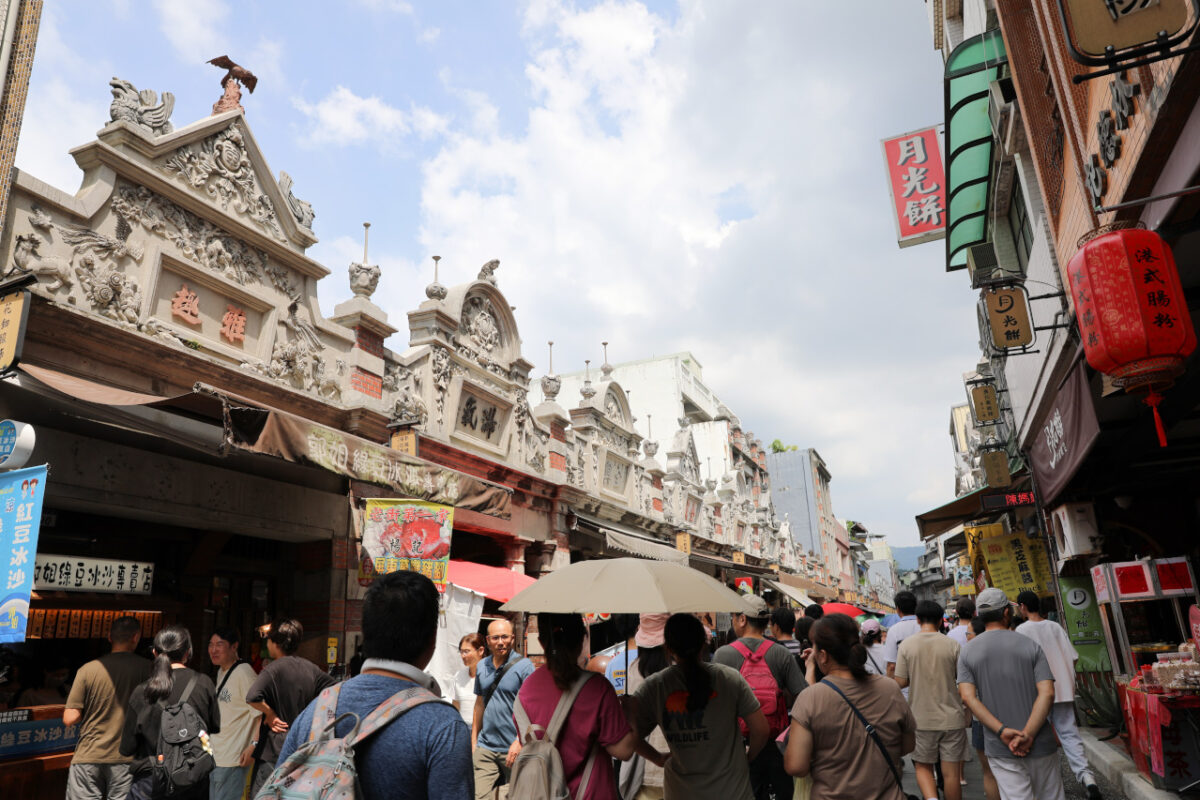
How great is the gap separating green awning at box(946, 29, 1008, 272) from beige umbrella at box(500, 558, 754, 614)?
7645mm

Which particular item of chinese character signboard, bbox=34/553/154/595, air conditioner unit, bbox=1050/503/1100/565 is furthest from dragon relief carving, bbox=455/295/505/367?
air conditioner unit, bbox=1050/503/1100/565

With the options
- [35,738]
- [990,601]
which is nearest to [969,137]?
[990,601]

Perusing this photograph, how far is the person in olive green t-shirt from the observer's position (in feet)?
17.5

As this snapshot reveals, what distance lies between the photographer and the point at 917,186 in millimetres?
13117

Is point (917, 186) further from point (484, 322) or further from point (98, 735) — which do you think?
point (98, 735)

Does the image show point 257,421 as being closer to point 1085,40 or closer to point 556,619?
point 556,619

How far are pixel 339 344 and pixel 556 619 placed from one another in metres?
7.57

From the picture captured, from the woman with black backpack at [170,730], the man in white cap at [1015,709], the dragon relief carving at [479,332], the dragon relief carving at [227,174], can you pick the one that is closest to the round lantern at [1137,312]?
the man in white cap at [1015,709]

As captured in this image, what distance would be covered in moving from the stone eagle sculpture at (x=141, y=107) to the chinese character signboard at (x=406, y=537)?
4.80m

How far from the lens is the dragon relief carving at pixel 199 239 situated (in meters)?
7.98

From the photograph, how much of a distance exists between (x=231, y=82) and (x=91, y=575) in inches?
250

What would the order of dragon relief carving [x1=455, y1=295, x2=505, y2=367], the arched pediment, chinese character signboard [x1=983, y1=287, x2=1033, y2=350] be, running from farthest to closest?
dragon relief carving [x1=455, y1=295, x2=505, y2=367] < the arched pediment < chinese character signboard [x1=983, y1=287, x2=1033, y2=350]

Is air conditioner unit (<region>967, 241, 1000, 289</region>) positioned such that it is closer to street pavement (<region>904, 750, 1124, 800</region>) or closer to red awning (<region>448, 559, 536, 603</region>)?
street pavement (<region>904, 750, 1124, 800</region>)

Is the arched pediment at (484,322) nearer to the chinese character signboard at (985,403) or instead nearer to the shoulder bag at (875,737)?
the chinese character signboard at (985,403)
